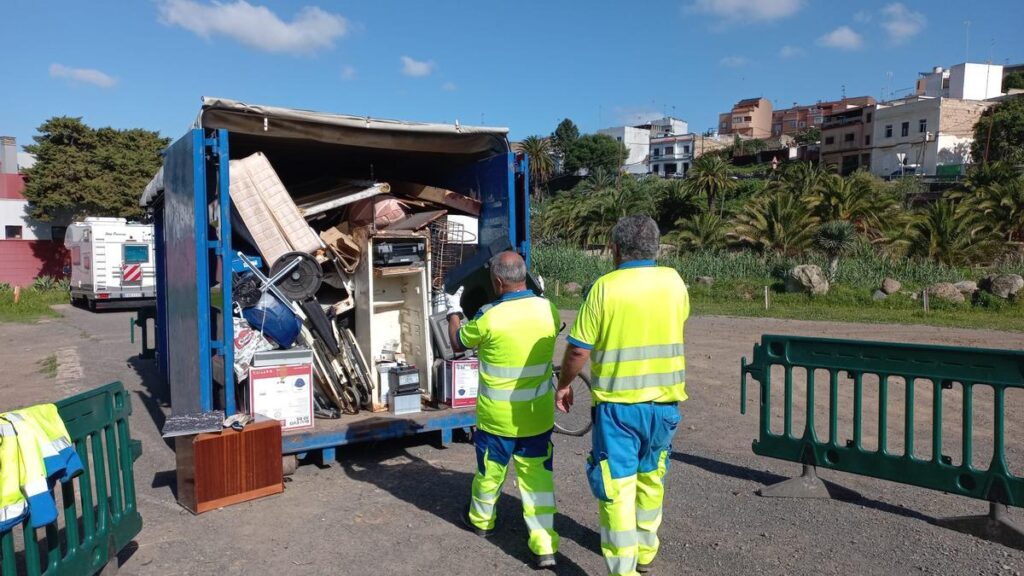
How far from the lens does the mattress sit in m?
6.25

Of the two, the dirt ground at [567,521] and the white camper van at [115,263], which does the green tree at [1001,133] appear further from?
the dirt ground at [567,521]

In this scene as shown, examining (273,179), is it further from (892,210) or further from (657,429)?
(892,210)

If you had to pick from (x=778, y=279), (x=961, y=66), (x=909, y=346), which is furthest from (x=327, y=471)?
(x=961, y=66)

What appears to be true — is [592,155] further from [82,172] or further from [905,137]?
[82,172]

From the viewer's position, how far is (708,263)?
27234 millimetres

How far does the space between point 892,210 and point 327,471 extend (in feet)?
106

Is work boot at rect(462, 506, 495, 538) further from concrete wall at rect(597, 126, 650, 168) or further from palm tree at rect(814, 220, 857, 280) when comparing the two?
concrete wall at rect(597, 126, 650, 168)

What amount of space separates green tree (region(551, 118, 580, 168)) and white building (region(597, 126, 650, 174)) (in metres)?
5.44

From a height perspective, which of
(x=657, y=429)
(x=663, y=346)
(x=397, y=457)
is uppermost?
(x=663, y=346)

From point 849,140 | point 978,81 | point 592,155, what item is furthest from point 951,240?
point 978,81

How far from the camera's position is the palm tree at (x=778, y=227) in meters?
30.5

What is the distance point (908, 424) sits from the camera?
4875 millimetres

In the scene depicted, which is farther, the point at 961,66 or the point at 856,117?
the point at 961,66

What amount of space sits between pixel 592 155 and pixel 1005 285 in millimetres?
64141
